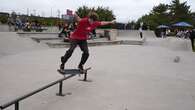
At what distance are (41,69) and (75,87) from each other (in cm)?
305

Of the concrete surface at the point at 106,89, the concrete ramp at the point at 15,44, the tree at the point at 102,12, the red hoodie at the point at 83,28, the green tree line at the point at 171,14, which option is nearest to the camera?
the concrete surface at the point at 106,89

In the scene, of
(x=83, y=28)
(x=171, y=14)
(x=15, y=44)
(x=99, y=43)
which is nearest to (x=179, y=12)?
(x=171, y=14)

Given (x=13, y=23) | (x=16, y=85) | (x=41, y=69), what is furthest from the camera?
(x=13, y=23)

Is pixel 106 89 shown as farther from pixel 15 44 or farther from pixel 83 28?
pixel 15 44

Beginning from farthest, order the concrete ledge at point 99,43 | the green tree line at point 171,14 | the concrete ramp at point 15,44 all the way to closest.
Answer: the green tree line at point 171,14 < the concrete ledge at point 99,43 < the concrete ramp at point 15,44

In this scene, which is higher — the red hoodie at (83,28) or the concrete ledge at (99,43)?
the red hoodie at (83,28)

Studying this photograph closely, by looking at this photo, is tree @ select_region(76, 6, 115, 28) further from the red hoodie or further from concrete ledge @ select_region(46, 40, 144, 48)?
the red hoodie

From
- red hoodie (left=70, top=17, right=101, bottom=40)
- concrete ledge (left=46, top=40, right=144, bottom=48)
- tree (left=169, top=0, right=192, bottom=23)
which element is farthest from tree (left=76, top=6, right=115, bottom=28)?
red hoodie (left=70, top=17, right=101, bottom=40)

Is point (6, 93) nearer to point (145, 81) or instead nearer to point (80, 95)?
point (80, 95)

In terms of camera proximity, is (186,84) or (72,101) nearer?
(72,101)

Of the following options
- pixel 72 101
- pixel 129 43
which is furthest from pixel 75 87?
pixel 129 43

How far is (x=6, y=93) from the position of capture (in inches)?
270

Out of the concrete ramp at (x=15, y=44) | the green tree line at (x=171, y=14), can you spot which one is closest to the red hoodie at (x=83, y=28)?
the concrete ramp at (x=15, y=44)

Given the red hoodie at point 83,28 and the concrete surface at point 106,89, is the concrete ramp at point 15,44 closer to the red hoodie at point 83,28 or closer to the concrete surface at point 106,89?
the concrete surface at point 106,89
